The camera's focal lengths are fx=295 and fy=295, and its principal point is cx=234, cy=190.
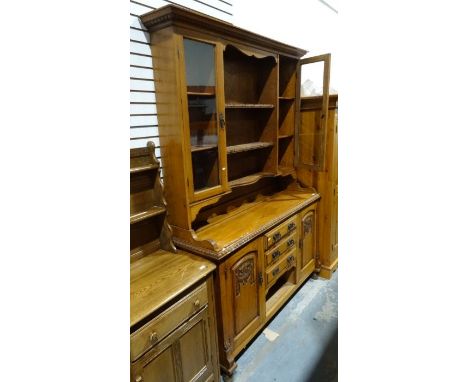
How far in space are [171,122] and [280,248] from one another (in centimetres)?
126

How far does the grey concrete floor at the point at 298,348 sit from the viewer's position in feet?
6.25

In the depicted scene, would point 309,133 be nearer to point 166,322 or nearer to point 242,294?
point 242,294

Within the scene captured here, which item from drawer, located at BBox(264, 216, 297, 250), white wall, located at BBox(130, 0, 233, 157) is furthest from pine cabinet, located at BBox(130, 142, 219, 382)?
drawer, located at BBox(264, 216, 297, 250)

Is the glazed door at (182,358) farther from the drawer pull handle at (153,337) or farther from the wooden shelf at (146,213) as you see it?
the wooden shelf at (146,213)

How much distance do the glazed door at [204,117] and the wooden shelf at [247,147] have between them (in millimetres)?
197

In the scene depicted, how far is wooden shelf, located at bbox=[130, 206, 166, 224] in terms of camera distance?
1.66 metres

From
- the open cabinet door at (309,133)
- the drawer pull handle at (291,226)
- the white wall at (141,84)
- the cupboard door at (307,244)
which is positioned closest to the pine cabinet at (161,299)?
the white wall at (141,84)

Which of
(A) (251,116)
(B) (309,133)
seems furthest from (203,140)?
(B) (309,133)

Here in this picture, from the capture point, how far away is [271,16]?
272cm

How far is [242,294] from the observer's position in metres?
1.92

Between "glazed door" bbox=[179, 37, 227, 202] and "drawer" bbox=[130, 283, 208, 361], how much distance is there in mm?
569

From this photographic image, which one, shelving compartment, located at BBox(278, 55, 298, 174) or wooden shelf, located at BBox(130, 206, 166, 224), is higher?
shelving compartment, located at BBox(278, 55, 298, 174)

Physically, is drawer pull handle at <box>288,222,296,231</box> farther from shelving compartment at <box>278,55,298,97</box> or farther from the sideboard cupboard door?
shelving compartment at <box>278,55,298,97</box>
